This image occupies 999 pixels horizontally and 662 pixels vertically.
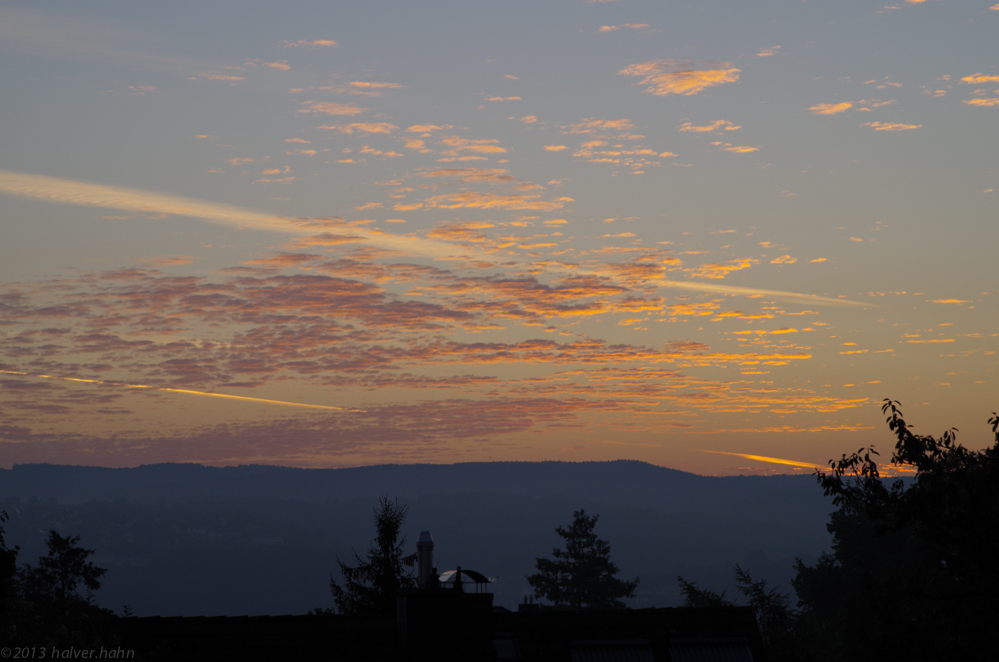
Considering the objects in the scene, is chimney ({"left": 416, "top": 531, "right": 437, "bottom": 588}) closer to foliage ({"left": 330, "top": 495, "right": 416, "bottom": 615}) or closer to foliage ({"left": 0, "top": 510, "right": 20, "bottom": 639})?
foliage ({"left": 0, "top": 510, "right": 20, "bottom": 639})

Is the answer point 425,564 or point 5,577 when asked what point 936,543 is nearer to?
point 425,564

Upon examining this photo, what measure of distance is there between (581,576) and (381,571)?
56.2m

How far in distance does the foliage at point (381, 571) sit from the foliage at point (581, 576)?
51.4 meters

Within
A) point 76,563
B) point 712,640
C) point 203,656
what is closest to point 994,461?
point 712,640

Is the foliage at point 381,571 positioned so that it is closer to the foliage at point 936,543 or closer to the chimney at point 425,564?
the chimney at point 425,564

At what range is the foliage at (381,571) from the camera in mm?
45656

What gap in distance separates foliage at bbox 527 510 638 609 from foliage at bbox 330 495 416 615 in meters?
51.4

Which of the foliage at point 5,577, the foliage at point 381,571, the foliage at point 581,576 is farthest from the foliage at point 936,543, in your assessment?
the foliage at point 581,576

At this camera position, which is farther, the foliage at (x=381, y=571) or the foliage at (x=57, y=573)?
the foliage at (x=57, y=573)

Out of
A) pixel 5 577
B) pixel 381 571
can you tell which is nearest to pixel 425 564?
pixel 5 577

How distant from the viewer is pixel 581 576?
322ft

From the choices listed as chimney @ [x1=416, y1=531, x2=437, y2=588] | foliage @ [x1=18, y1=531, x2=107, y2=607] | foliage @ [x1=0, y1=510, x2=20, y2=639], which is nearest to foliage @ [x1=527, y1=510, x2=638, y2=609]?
foliage @ [x1=18, y1=531, x2=107, y2=607]

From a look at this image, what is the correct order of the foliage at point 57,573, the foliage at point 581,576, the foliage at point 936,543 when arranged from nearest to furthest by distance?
1. the foliage at point 936,543
2. the foliage at point 57,573
3. the foliage at point 581,576

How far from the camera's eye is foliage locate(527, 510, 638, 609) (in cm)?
9731
